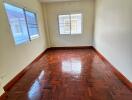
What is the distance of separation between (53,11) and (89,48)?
2.53 meters

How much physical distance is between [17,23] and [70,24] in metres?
2.83

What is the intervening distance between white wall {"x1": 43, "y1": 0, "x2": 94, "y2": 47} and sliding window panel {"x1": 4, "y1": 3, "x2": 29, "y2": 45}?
2.05m

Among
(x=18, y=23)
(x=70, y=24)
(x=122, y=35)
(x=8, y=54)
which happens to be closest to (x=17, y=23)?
(x=18, y=23)

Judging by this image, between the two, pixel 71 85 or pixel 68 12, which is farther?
Answer: pixel 68 12

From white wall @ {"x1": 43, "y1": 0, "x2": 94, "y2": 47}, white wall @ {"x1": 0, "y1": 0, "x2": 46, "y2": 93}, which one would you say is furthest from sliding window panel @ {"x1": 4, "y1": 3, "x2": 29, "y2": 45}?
white wall @ {"x1": 43, "y1": 0, "x2": 94, "y2": 47}

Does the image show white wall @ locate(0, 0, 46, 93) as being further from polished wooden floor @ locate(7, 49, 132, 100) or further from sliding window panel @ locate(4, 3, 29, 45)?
polished wooden floor @ locate(7, 49, 132, 100)

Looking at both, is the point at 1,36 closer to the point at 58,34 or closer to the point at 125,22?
the point at 125,22

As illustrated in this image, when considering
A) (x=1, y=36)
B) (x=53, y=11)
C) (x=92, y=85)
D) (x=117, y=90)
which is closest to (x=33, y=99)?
(x=92, y=85)

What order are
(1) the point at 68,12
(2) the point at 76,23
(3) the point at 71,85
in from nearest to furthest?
(3) the point at 71,85, (1) the point at 68,12, (2) the point at 76,23

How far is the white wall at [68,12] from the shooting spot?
4582mm

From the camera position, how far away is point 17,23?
8.48 feet

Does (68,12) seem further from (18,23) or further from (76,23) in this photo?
(18,23)

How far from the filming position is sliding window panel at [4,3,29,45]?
2.30 meters

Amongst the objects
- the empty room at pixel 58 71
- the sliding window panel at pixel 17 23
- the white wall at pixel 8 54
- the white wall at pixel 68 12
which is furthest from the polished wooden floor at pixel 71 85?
the white wall at pixel 68 12
